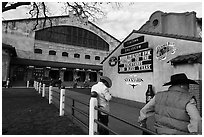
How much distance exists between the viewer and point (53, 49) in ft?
100

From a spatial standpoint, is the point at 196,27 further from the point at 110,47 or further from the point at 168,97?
the point at 110,47

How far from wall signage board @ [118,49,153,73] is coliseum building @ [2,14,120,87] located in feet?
50.0

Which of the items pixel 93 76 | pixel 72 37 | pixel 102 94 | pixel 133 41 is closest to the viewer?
pixel 102 94

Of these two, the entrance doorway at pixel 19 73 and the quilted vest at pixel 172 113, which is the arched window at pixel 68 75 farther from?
the quilted vest at pixel 172 113

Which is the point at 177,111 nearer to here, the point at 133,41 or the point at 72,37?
the point at 133,41

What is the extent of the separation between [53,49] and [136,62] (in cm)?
2468

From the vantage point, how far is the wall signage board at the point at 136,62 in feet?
27.1

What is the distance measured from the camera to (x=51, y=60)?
99.3 ft

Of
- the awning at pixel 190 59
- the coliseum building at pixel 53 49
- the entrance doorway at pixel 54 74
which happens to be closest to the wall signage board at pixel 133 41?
the awning at pixel 190 59

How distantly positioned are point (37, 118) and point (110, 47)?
32.4 meters

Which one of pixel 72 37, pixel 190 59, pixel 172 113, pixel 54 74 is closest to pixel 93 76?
pixel 54 74

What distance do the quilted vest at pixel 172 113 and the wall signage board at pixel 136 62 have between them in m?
6.17

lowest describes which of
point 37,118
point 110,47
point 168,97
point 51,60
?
point 37,118

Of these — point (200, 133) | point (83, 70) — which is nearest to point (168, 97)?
point (200, 133)
